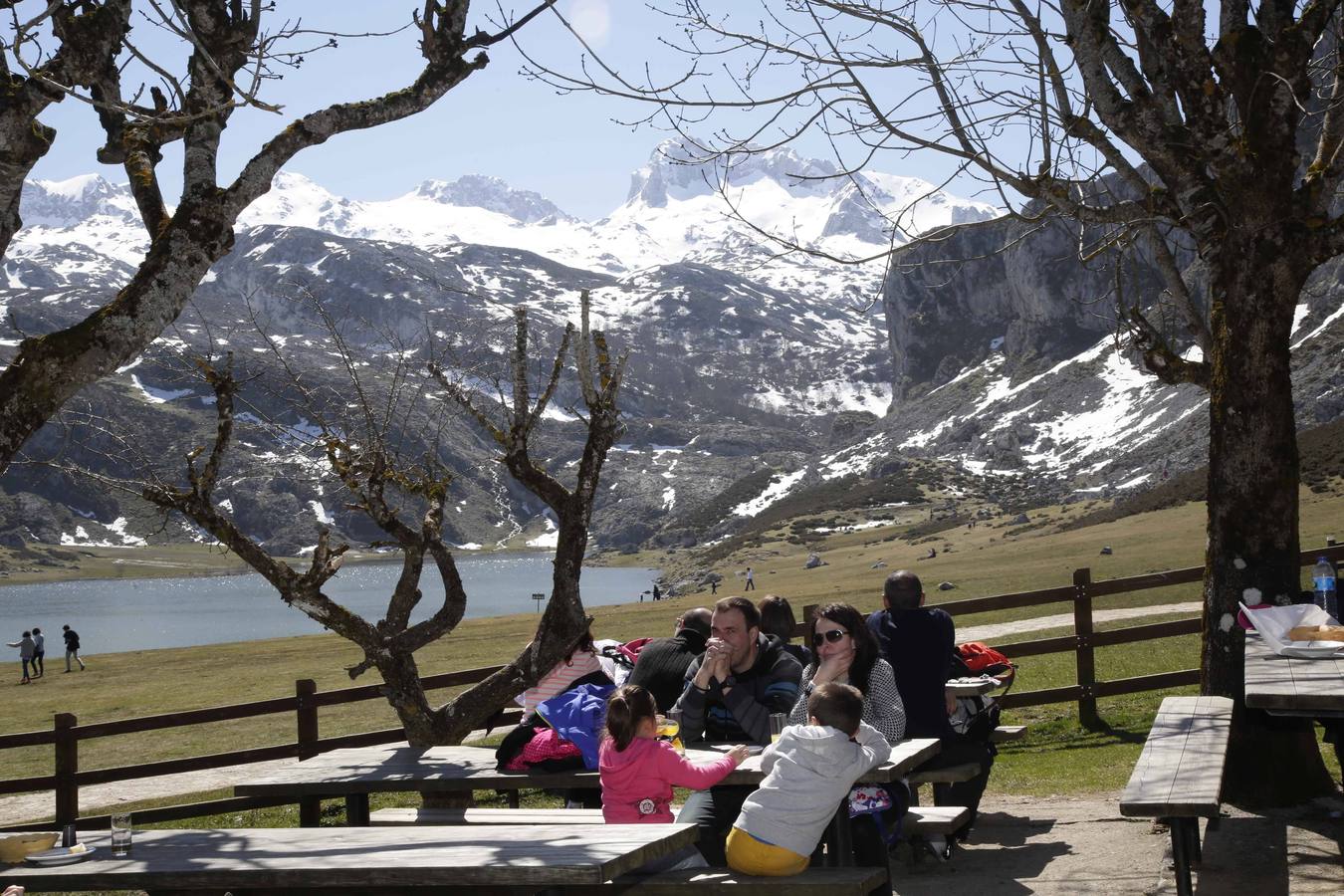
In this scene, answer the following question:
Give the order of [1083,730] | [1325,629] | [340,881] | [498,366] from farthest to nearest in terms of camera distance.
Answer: [1083,730] → [498,366] → [1325,629] → [340,881]

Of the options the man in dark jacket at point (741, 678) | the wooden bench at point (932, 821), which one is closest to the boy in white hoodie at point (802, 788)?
the man in dark jacket at point (741, 678)

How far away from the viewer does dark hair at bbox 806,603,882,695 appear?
688cm

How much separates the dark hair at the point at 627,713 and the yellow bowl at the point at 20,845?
8.59 ft

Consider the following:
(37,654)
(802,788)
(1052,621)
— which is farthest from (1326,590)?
(37,654)

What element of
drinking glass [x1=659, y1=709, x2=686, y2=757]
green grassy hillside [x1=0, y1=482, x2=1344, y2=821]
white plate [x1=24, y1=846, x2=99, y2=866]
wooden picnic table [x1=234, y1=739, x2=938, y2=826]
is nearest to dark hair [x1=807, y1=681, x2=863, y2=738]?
drinking glass [x1=659, y1=709, x2=686, y2=757]

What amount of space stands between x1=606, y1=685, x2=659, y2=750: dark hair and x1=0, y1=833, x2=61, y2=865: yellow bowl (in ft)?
8.59

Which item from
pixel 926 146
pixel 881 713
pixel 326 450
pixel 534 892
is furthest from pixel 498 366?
pixel 534 892

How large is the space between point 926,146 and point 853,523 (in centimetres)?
17757

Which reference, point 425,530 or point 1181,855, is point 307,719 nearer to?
point 425,530

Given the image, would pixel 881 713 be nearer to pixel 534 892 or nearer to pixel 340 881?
pixel 534 892

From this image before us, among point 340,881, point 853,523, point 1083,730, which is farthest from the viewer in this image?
point 853,523

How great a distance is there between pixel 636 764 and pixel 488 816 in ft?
5.40

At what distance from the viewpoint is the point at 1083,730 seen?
1348 cm

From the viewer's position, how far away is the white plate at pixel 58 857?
550cm
